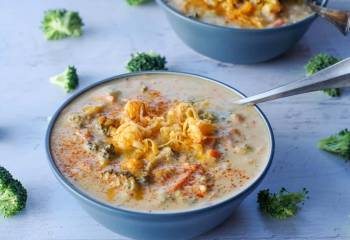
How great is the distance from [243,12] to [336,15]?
0.49 meters

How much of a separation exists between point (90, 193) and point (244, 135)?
2.10 ft

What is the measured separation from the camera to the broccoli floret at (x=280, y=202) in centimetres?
239

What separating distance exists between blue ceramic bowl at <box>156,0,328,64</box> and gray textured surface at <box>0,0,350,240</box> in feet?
0.28

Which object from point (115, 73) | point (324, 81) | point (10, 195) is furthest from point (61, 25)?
point (324, 81)

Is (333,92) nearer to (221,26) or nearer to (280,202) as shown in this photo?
(221,26)

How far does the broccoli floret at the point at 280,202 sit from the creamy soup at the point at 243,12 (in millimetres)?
971

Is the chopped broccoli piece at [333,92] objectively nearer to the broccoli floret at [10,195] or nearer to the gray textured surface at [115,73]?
the gray textured surface at [115,73]

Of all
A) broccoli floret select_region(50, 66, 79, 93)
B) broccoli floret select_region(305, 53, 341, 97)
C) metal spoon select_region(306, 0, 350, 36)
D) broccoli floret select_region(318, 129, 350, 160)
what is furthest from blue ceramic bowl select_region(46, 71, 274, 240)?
metal spoon select_region(306, 0, 350, 36)

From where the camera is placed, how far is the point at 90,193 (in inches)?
83.7

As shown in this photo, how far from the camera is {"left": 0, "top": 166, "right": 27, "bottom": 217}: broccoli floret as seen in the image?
7.84 ft

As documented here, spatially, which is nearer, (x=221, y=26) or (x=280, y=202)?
(x=280, y=202)

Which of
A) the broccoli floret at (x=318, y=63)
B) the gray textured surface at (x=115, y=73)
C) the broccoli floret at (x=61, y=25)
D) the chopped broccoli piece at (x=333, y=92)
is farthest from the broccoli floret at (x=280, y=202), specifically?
the broccoli floret at (x=61, y=25)

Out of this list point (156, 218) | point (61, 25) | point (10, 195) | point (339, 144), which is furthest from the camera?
point (61, 25)

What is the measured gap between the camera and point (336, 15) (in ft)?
10.5
